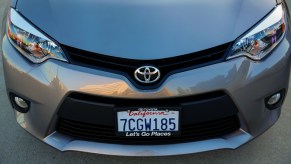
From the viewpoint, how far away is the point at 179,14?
81.3 inches

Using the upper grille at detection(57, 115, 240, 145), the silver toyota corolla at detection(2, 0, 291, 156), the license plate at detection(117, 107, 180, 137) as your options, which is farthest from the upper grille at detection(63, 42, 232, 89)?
the upper grille at detection(57, 115, 240, 145)

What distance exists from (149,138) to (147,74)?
37cm

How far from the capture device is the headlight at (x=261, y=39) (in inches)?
79.7

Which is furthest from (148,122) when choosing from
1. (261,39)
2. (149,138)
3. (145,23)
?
(261,39)

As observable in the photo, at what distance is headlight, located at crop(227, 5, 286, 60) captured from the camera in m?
2.02

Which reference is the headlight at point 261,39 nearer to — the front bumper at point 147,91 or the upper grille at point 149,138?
the front bumper at point 147,91

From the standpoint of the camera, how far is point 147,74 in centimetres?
195

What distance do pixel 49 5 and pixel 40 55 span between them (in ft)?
0.99

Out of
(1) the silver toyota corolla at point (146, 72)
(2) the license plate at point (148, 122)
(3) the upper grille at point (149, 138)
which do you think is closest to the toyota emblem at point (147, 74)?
(1) the silver toyota corolla at point (146, 72)

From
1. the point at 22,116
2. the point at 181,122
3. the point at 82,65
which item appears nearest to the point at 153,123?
Answer: the point at 181,122

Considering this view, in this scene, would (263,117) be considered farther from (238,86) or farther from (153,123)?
(153,123)

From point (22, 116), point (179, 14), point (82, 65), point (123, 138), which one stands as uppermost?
point (179, 14)

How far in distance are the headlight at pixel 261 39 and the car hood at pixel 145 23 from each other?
37 millimetres

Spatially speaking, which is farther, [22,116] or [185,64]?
[22,116]
